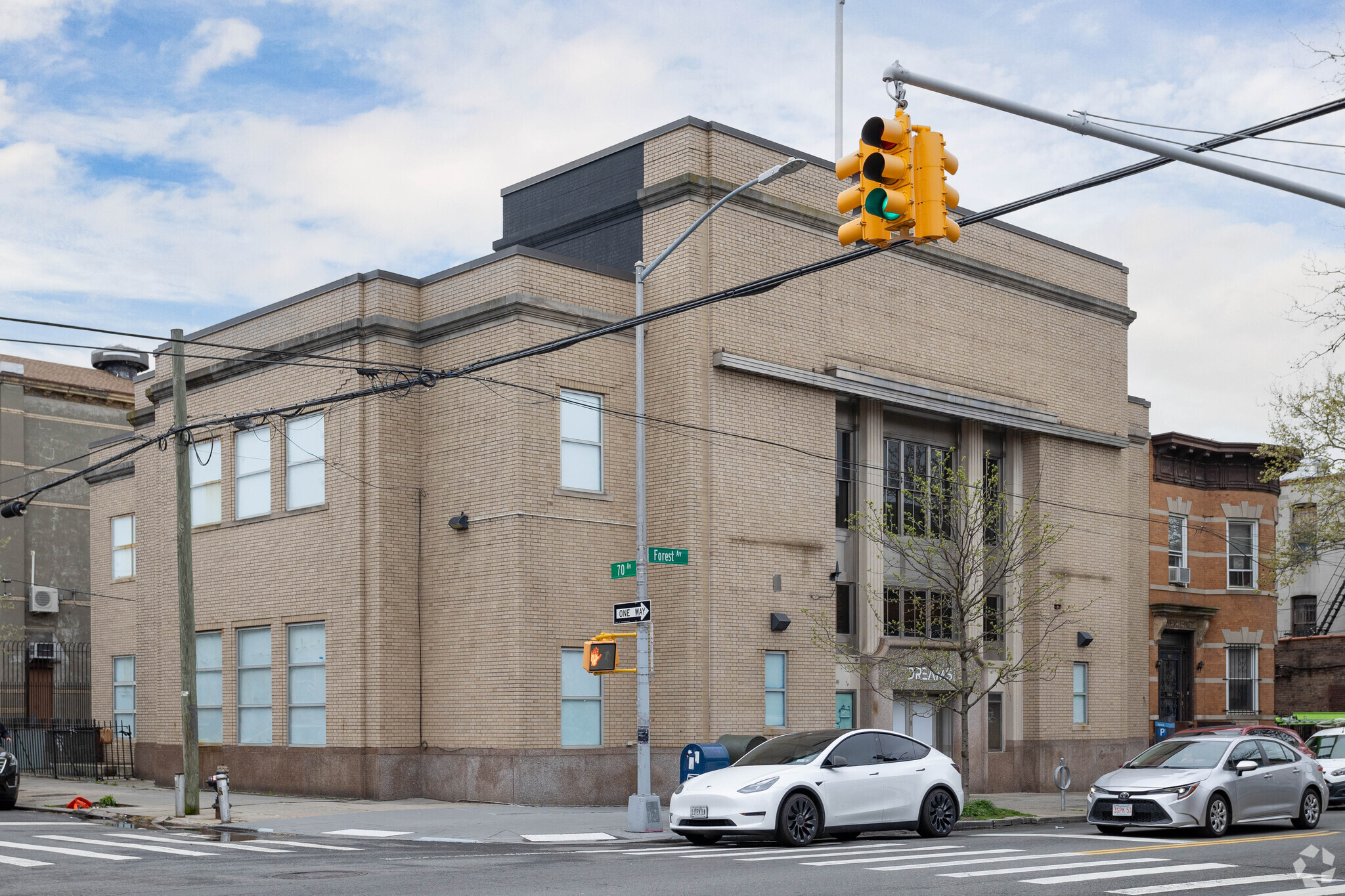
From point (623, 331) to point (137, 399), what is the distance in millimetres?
13615

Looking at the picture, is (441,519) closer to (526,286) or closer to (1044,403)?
(526,286)

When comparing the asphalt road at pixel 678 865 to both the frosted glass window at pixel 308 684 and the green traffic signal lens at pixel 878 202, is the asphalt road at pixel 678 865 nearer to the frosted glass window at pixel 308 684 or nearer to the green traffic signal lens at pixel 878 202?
the green traffic signal lens at pixel 878 202

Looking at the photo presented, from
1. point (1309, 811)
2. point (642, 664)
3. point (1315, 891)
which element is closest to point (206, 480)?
point (642, 664)

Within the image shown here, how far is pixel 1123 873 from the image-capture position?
1362 cm

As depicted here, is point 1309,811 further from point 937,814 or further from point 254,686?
point 254,686

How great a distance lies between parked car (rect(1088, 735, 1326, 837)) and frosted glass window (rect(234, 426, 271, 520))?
53.9 feet

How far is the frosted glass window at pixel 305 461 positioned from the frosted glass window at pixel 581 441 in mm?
4663

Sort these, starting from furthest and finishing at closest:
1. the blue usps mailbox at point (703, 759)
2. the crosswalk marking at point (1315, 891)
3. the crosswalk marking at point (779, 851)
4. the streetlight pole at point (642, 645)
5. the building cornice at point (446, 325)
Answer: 1. the building cornice at point (446, 325)
2. the blue usps mailbox at point (703, 759)
3. the streetlight pole at point (642, 645)
4. the crosswalk marking at point (779, 851)
5. the crosswalk marking at point (1315, 891)

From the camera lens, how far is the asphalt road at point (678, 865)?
1255 cm

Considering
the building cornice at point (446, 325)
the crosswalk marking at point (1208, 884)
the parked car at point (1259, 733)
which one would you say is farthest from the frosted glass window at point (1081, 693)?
the crosswalk marking at point (1208, 884)

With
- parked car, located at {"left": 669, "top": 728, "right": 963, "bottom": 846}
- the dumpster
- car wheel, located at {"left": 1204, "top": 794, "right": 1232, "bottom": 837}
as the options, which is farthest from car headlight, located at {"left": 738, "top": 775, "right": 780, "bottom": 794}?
car wheel, located at {"left": 1204, "top": 794, "right": 1232, "bottom": 837}

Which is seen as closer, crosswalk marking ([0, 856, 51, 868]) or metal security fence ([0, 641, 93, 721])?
crosswalk marking ([0, 856, 51, 868])

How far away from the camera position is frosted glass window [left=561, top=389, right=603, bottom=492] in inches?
981

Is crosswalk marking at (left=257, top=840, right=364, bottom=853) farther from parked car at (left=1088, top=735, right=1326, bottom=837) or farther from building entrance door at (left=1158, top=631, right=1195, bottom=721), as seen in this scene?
building entrance door at (left=1158, top=631, right=1195, bottom=721)
